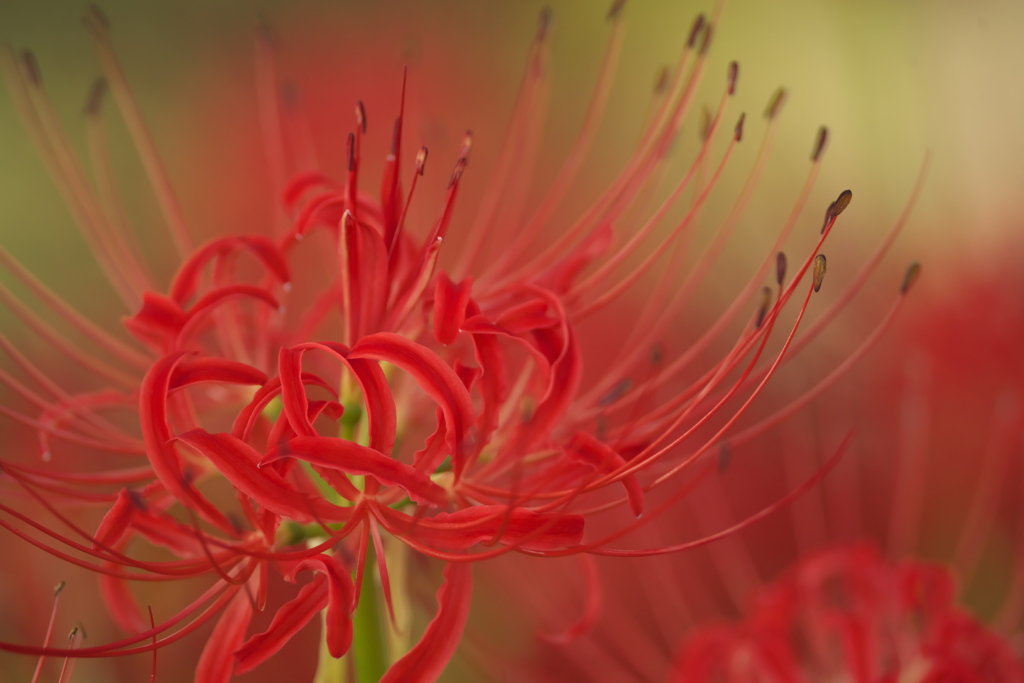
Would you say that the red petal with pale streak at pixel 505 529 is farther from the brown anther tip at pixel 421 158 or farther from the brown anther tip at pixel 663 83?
the brown anther tip at pixel 663 83

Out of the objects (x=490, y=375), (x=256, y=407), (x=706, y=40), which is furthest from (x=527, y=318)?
(x=706, y=40)

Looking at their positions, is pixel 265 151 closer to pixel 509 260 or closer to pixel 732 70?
pixel 509 260

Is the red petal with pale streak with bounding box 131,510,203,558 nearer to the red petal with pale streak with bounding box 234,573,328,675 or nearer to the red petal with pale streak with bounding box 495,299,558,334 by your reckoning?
the red petal with pale streak with bounding box 234,573,328,675

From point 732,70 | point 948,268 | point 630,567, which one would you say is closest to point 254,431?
point 732,70

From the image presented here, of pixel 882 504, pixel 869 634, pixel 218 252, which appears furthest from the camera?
pixel 882 504

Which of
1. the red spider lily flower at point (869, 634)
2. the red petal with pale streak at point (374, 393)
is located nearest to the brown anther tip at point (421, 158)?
the red petal with pale streak at point (374, 393)

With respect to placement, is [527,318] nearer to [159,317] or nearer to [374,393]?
[374,393]

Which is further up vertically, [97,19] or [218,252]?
[97,19]

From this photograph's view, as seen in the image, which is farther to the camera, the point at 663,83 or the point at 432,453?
the point at 663,83
